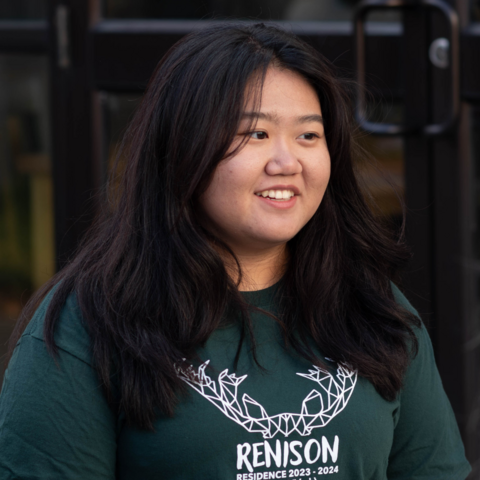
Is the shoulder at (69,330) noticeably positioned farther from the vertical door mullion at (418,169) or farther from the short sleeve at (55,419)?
the vertical door mullion at (418,169)

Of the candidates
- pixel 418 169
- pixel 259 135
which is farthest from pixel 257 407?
pixel 418 169

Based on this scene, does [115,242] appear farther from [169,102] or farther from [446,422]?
[446,422]

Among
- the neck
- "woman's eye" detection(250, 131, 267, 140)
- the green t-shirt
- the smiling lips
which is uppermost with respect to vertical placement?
"woman's eye" detection(250, 131, 267, 140)

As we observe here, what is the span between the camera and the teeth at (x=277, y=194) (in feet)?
4.50

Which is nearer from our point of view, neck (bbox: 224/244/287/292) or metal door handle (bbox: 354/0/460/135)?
neck (bbox: 224/244/287/292)

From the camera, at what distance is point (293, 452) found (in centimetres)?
132

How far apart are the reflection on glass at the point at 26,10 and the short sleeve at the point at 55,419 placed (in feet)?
6.71

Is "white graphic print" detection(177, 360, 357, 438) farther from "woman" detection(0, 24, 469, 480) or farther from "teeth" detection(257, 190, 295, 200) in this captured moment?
"teeth" detection(257, 190, 295, 200)

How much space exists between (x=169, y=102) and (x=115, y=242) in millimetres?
286

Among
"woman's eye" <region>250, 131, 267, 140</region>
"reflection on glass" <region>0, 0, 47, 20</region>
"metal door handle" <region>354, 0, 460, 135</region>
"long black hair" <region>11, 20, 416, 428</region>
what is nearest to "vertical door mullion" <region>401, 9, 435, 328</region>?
"metal door handle" <region>354, 0, 460, 135</region>

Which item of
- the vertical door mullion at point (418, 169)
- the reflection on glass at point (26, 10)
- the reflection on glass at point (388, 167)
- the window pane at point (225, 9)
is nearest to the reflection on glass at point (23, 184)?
the reflection on glass at point (26, 10)

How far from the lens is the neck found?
147 centimetres

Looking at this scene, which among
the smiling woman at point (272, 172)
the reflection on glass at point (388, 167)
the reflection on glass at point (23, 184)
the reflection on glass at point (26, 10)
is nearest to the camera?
the smiling woman at point (272, 172)

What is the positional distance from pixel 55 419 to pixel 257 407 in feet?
1.14
